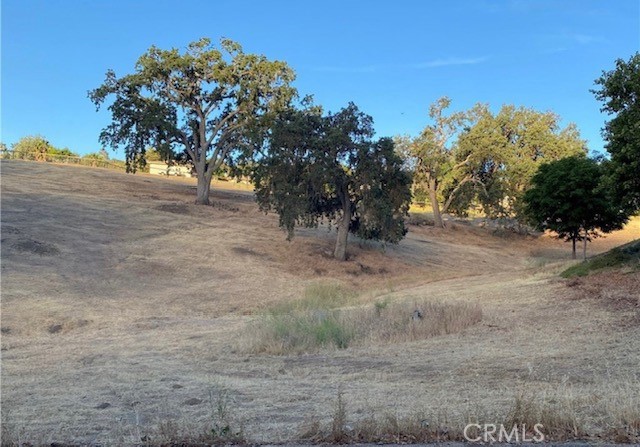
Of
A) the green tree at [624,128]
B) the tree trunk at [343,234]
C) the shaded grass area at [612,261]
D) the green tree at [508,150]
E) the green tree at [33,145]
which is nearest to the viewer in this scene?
the green tree at [624,128]

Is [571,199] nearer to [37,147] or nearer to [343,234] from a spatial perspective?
[343,234]

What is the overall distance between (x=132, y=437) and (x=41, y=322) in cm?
1528

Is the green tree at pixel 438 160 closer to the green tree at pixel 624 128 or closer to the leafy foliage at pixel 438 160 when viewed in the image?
the leafy foliage at pixel 438 160

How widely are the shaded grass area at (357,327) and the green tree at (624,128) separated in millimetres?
7348

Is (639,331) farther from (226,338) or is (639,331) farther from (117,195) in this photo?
(117,195)

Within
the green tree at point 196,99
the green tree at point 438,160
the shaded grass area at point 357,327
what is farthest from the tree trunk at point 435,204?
the shaded grass area at point 357,327

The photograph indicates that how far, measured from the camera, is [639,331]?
11055 mm

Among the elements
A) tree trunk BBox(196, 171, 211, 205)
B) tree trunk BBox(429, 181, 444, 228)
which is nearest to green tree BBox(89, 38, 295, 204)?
tree trunk BBox(196, 171, 211, 205)

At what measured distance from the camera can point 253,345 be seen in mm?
12062

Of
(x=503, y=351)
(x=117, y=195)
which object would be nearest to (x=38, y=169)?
(x=117, y=195)

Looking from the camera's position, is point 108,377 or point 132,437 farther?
point 108,377

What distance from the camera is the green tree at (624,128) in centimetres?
1759

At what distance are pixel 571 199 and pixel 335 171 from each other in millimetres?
14771

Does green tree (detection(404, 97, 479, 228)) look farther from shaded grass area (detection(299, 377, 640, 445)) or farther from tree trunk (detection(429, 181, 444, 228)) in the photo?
shaded grass area (detection(299, 377, 640, 445))
